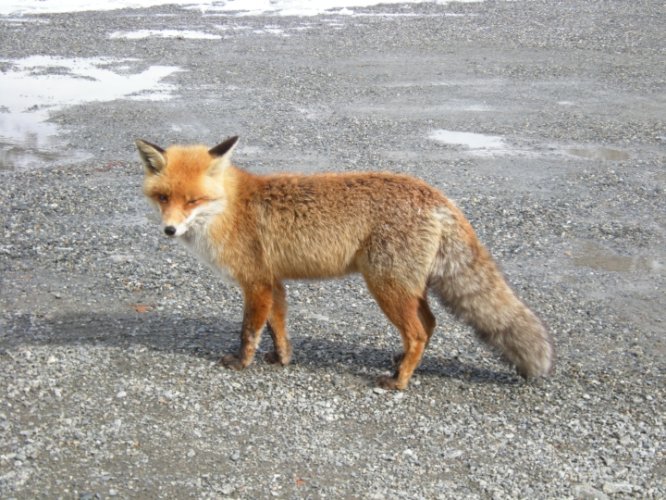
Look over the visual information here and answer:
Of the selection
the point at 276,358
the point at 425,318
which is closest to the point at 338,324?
the point at 276,358

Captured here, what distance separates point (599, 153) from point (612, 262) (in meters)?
3.93

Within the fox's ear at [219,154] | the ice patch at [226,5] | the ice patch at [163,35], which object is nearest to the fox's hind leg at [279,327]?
the fox's ear at [219,154]

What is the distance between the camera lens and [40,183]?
32.1 feet

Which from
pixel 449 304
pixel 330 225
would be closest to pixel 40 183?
pixel 330 225

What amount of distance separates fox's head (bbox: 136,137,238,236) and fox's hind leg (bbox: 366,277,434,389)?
1.19 metres

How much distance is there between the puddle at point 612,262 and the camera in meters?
7.64

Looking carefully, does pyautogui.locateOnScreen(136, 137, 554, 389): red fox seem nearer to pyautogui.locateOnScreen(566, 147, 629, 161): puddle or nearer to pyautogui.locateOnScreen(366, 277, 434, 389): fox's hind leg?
pyautogui.locateOnScreen(366, 277, 434, 389): fox's hind leg

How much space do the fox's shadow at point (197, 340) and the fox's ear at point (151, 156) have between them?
135cm

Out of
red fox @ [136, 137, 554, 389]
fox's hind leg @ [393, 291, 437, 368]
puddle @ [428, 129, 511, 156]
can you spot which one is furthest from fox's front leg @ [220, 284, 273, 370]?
puddle @ [428, 129, 511, 156]

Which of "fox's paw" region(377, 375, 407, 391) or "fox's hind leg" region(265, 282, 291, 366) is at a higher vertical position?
"fox's hind leg" region(265, 282, 291, 366)

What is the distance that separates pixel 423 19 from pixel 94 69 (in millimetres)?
9962

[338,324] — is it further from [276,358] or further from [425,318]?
[425,318]

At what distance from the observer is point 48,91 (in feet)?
48.3

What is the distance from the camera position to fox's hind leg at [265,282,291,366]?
574cm
